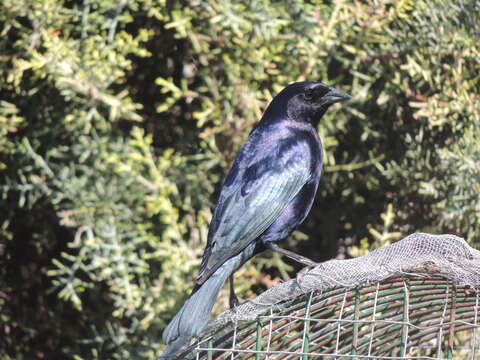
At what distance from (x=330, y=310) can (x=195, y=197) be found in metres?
1.54

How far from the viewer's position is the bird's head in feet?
9.78

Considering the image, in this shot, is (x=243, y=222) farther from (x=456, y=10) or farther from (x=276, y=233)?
(x=456, y=10)

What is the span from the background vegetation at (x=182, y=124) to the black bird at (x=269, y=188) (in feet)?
1.39

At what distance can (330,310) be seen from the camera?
2.04m

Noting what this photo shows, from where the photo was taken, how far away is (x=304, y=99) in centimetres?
300

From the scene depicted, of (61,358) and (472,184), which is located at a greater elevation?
(472,184)

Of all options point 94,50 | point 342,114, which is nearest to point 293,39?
point 342,114

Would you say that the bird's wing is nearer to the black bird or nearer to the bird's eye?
the black bird

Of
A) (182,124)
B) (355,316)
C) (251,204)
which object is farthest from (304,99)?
(355,316)

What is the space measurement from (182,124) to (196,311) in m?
1.73

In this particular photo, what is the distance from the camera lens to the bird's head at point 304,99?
2.98m

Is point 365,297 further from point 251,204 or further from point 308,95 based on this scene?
point 308,95

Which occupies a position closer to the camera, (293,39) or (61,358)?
(293,39)

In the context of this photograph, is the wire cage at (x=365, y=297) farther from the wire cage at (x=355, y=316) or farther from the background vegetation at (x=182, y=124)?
the background vegetation at (x=182, y=124)
